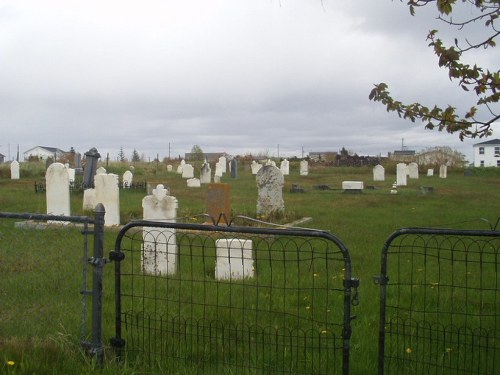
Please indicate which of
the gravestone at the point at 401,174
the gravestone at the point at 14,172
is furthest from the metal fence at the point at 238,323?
the gravestone at the point at 14,172

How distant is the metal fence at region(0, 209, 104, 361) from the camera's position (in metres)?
4.63

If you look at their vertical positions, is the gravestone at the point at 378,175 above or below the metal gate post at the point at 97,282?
above

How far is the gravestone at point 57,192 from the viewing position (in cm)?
1391

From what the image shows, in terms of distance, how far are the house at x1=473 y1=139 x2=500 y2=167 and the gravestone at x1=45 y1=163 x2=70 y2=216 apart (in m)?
87.4

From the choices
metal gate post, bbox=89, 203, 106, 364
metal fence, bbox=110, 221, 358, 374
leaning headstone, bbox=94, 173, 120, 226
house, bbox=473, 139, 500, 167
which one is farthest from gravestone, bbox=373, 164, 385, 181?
house, bbox=473, 139, 500, 167

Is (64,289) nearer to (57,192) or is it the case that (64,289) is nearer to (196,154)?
(57,192)

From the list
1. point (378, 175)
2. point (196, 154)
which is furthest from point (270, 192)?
point (196, 154)

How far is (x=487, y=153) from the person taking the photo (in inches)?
3716

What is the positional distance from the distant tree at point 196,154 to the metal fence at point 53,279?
185 feet

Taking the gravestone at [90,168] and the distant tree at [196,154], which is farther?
the distant tree at [196,154]

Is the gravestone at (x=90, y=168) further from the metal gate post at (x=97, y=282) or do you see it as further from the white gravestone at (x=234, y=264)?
the white gravestone at (x=234, y=264)

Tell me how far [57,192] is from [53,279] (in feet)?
24.1

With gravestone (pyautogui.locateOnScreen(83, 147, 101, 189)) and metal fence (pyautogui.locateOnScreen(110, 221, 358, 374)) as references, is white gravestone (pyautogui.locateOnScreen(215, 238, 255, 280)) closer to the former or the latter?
metal fence (pyautogui.locateOnScreen(110, 221, 358, 374))

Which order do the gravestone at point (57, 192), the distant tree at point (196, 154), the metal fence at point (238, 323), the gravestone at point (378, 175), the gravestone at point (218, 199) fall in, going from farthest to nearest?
the distant tree at point (196, 154)
the gravestone at point (378, 175)
the gravestone at point (57, 192)
the gravestone at point (218, 199)
the metal fence at point (238, 323)
